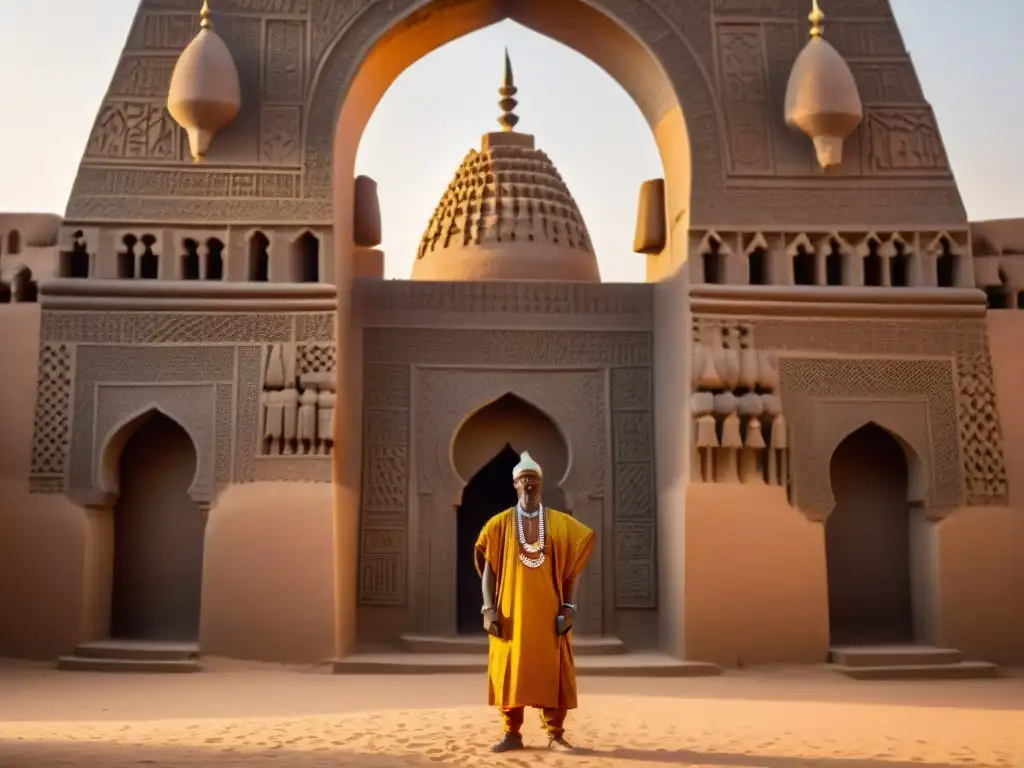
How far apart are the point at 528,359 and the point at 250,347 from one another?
2.36 m

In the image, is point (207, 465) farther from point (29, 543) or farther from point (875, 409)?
point (875, 409)

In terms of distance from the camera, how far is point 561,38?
34.1ft

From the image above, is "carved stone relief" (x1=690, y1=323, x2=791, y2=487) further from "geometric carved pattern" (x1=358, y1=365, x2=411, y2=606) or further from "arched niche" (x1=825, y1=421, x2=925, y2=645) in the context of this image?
"geometric carved pattern" (x1=358, y1=365, x2=411, y2=606)

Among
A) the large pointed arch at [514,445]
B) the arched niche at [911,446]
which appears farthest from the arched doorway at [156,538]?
the arched niche at [911,446]

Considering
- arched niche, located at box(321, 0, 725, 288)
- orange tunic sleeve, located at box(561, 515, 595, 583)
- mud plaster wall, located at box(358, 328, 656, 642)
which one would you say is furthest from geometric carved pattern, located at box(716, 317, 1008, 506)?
orange tunic sleeve, located at box(561, 515, 595, 583)

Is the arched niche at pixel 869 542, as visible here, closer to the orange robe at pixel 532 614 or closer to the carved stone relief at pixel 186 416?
the orange robe at pixel 532 614

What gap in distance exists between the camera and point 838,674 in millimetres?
8562

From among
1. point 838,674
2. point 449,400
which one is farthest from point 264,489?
point 838,674

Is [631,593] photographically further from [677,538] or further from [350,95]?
[350,95]

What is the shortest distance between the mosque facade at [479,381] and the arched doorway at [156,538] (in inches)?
1.0

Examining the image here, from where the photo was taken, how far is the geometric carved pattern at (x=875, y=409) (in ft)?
29.8

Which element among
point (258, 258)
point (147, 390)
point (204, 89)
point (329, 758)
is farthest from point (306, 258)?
point (329, 758)

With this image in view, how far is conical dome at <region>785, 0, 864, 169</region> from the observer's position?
9039mm

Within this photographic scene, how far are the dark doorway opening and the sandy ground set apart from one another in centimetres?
229
